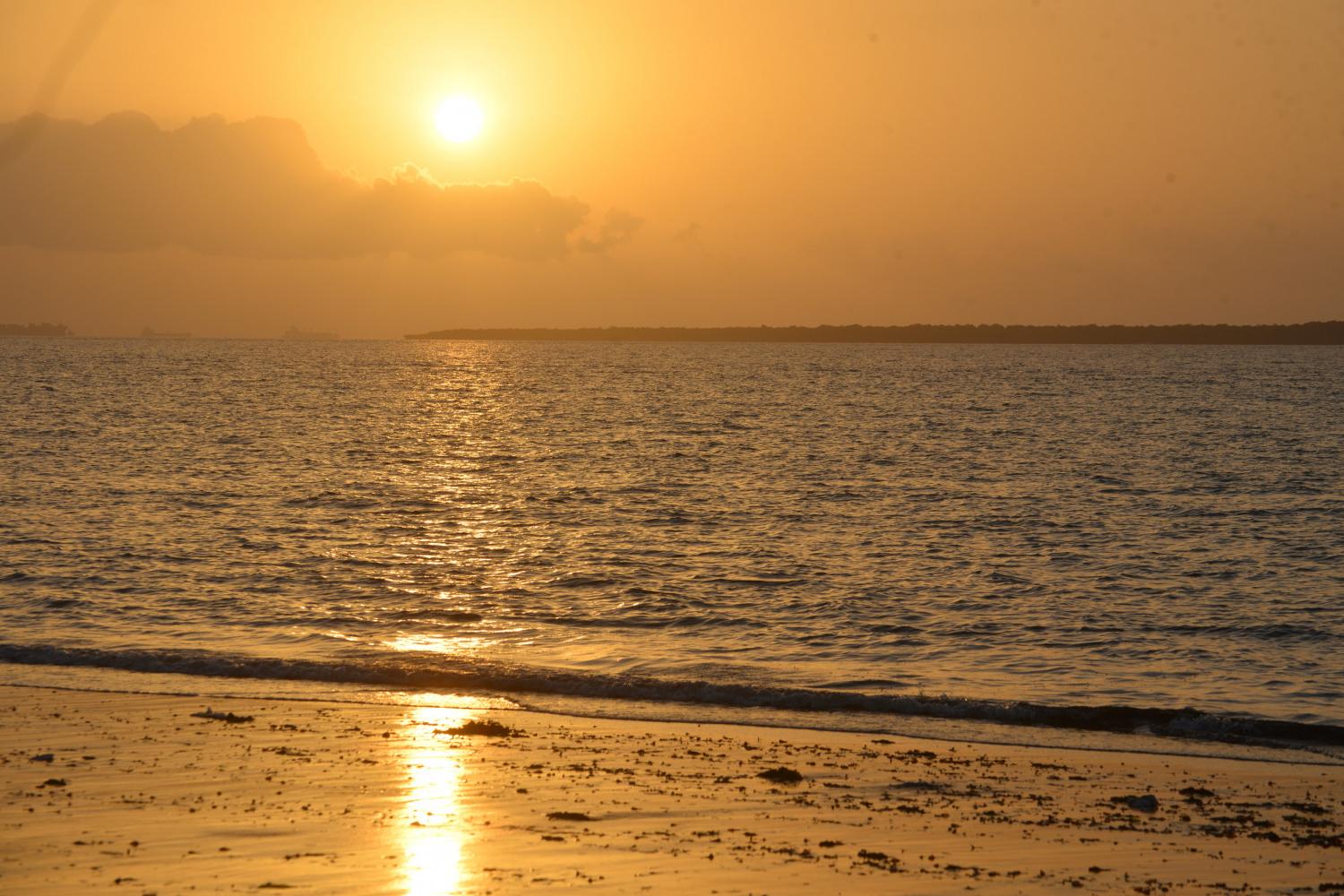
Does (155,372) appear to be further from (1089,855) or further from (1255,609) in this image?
(1089,855)

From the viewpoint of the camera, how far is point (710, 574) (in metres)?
36.2

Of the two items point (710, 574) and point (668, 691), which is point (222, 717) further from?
point (710, 574)

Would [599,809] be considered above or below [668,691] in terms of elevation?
above

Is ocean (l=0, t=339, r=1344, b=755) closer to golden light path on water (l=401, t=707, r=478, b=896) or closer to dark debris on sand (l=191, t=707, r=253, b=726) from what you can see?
dark debris on sand (l=191, t=707, r=253, b=726)

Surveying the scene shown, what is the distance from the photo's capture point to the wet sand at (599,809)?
12.2m

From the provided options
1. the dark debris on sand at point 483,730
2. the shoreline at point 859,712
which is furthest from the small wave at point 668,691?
the dark debris on sand at point 483,730

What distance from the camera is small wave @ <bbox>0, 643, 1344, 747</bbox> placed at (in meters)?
21.3

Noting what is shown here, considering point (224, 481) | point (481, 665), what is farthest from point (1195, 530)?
point (224, 481)

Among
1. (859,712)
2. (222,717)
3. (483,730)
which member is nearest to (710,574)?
(859,712)

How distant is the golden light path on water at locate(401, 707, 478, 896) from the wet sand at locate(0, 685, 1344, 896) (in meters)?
0.04

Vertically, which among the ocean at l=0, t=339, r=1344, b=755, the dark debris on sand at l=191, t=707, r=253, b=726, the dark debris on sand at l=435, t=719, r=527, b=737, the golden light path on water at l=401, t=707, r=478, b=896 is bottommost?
the ocean at l=0, t=339, r=1344, b=755

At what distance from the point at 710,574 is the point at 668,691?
13.0 m

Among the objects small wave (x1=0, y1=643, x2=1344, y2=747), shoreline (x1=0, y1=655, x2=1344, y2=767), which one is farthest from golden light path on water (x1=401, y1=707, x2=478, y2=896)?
small wave (x1=0, y1=643, x2=1344, y2=747)

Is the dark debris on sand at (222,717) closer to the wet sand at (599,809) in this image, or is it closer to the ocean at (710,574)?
the wet sand at (599,809)
